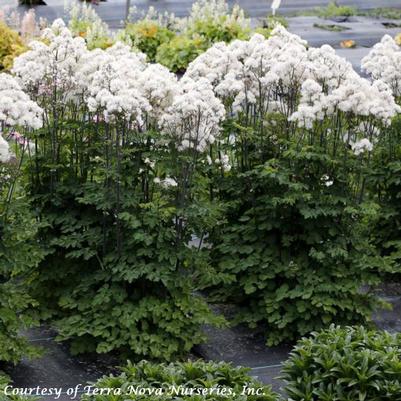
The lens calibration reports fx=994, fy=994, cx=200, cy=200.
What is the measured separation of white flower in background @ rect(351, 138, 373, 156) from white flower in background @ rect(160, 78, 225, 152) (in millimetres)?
818

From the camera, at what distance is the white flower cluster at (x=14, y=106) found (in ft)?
15.6

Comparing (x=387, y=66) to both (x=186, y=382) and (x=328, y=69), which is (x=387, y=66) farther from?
(x=186, y=382)

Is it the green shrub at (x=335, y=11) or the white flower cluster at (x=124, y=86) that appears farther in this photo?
the green shrub at (x=335, y=11)

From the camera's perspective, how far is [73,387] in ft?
16.7

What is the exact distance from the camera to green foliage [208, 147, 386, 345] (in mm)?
5586

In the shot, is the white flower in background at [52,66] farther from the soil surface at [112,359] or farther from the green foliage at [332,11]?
the green foliage at [332,11]

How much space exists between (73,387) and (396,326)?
6.96 ft

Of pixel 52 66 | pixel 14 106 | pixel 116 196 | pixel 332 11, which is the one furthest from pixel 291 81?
pixel 332 11

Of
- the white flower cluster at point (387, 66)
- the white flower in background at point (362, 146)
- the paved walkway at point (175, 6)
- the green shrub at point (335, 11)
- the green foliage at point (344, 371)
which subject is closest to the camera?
the green foliage at point (344, 371)

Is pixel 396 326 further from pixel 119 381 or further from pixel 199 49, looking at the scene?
pixel 199 49

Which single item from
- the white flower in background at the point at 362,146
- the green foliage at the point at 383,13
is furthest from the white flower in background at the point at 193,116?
the green foliage at the point at 383,13

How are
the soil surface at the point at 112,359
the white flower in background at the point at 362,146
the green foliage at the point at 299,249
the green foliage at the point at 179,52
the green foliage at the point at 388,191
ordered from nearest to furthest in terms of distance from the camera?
the soil surface at the point at 112,359 < the white flower in background at the point at 362,146 < the green foliage at the point at 299,249 < the green foliage at the point at 388,191 < the green foliage at the point at 179,52

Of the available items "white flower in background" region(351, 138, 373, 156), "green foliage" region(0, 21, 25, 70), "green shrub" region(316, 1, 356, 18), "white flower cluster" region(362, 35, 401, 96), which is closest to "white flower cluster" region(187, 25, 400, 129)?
"white flower in background" region(351, 138, 373, 156)

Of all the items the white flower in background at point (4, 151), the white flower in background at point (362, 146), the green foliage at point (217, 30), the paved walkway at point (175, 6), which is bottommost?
the paved walkway at point (175, 6)
